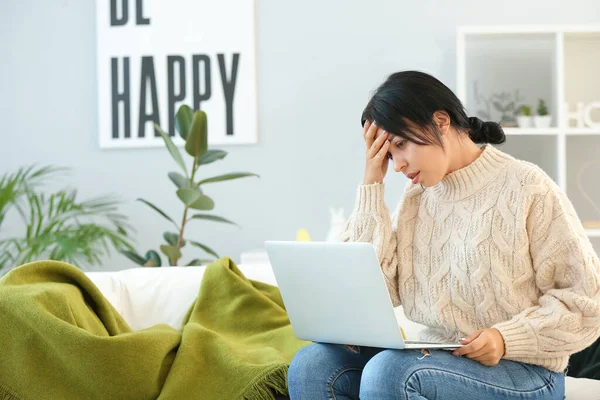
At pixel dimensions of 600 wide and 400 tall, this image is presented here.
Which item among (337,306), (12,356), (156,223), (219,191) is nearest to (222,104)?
(219,191)

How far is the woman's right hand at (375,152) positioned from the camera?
1.82m

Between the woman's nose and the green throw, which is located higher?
the woman's nose

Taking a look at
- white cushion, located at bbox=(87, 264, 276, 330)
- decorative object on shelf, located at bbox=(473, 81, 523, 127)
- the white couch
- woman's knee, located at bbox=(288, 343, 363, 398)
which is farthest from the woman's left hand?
decorative object on shelf, located at bbox=(473, 81, 523, 127)

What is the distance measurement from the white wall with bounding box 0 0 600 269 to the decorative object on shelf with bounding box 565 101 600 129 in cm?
44

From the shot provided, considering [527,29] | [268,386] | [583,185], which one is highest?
[527,29]

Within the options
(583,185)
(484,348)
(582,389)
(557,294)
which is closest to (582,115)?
(583,185)

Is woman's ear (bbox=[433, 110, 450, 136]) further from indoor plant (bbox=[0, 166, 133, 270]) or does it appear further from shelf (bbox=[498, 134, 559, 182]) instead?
indoor plant (bbox=[0, 166, 133, 270])

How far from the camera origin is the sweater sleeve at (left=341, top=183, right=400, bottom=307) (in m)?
1.87

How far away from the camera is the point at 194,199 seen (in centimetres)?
306

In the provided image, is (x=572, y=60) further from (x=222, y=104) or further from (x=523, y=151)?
(x=222, y=104)

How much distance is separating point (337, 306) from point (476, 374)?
29 cm

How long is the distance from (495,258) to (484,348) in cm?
21

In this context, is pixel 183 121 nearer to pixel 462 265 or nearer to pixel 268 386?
pixel 268 386

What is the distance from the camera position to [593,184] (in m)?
3.53
